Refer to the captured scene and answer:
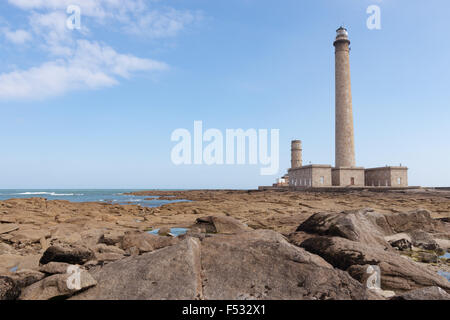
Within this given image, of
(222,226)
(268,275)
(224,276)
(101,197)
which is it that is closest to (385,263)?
(268,275)

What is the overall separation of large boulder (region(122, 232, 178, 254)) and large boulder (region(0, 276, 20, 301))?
8.19 feet

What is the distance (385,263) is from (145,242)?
14.5 ft

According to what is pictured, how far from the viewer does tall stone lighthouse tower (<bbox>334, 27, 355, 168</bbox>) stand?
39.6 meters

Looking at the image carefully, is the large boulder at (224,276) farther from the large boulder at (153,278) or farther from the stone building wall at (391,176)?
the stone building wall at (391,176)

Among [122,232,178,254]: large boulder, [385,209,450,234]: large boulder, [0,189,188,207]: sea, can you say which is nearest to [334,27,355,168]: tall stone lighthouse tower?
[0,189,188,207]: sea

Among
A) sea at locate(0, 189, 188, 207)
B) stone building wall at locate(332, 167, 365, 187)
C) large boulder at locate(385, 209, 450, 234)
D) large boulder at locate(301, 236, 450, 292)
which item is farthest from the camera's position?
stone building wall at locate(332, 167, 365, 187)

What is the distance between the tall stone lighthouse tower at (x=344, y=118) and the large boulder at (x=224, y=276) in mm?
37991

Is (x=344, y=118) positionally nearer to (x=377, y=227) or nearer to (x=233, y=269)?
(x=377, y=227)

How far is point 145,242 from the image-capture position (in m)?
6.26

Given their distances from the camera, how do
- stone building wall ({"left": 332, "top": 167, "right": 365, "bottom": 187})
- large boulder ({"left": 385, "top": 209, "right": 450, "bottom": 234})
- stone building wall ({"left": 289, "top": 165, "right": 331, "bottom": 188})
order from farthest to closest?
1. stone building wall ({"left": 332, "top": 167, "right": 365, "bottom": 187})
2. stone building wall ({"left": 289, "top": 165, "right": 331, "bottom": 188})
3. large boulder ({"left": 385, "top": 209, "right": 450, "bottom": 234})

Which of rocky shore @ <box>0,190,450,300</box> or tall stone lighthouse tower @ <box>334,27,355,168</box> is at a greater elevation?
tall stone lighthouse tower @ <box>334,27,355,168</box>

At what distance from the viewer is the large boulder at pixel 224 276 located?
3.48 metres

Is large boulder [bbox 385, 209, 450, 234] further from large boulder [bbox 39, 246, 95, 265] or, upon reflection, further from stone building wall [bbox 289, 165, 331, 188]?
stone building wall [bbox 289, 165, 331, 188]

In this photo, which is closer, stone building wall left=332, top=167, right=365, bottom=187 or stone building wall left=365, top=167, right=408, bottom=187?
stone building wall left=365, top=167, right=408, bottom=187
